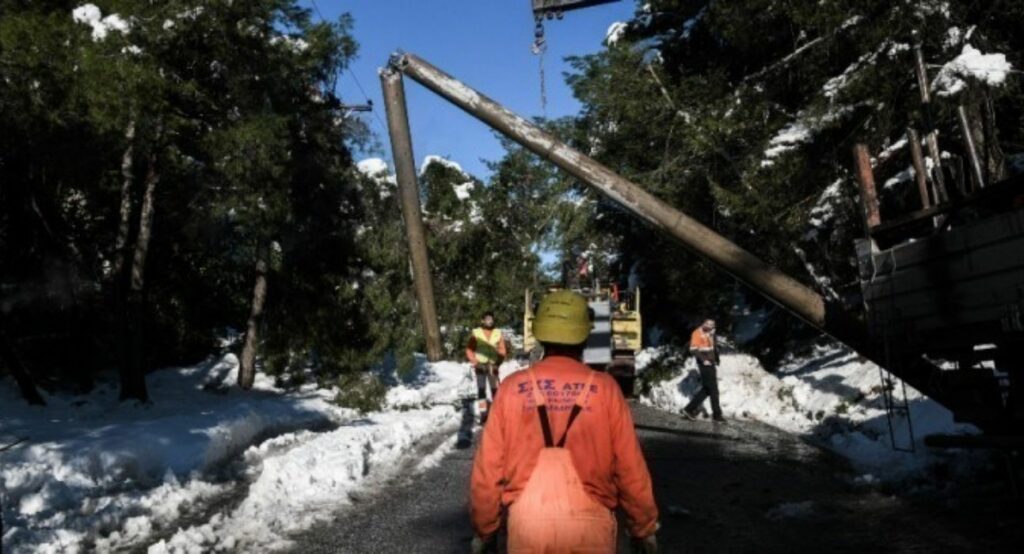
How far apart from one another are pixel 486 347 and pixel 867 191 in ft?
24.3

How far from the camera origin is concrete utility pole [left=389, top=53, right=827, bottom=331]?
905 centimetres

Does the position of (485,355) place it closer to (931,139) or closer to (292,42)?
(931,139)

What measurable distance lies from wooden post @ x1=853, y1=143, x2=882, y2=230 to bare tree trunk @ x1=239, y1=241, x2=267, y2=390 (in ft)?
58.6

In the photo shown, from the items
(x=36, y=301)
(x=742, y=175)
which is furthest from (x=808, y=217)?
(x=36, y=301)

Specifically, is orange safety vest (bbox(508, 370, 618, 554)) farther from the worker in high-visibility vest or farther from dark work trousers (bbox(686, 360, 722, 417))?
dark work trousers (bbox(686, 360, 722, 417))

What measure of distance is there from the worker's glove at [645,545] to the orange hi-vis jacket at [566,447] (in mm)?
28

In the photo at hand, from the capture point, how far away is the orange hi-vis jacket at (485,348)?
47.1 feet

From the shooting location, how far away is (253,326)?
23344 millimetres

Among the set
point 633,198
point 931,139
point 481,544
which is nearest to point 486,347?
point 633,198

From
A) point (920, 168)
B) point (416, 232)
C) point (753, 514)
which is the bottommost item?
point (753, 514)

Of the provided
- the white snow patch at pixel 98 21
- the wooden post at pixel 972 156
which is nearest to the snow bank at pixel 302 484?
the wooden post at pixel 972 156

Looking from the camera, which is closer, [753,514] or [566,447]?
[566,447]

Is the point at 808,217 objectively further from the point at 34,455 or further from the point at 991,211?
the point at 34,455

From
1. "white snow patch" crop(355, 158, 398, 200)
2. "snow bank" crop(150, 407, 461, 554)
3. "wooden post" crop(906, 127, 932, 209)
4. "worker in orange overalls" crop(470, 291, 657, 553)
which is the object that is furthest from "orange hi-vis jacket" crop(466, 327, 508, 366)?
"white snow patch" crop(355, 158, 398, 200)
